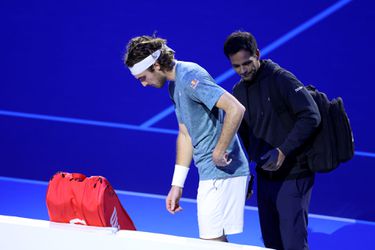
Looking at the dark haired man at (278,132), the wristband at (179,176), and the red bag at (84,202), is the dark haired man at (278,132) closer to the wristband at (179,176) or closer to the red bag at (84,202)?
the wristband at (179,176)

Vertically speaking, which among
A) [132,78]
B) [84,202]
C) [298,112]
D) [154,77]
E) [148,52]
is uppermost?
[132,78]

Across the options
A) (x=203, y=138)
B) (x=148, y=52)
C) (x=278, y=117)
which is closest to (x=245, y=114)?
(x=278, y=117)

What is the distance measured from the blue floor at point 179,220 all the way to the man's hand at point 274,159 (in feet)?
4.64

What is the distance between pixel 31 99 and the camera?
18.9 feet

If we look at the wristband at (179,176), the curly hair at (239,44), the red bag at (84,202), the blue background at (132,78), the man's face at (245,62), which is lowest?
the red bag at (84,202)

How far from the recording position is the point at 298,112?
131 inches

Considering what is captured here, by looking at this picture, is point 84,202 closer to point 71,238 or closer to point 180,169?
point 71,238

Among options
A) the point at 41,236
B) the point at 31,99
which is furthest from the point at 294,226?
the point at 31,99

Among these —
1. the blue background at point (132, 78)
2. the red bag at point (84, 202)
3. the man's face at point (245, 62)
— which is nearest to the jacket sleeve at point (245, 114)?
the man's face at point (245, 62)

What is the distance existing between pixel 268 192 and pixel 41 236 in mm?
1281

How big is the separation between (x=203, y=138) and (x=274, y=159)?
1.21 feet

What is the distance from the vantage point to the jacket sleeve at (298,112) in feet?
10.8

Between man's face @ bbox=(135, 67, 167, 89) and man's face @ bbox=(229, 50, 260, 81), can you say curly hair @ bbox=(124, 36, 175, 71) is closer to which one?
man's face @ bbox=(135, 67, 167, 89)

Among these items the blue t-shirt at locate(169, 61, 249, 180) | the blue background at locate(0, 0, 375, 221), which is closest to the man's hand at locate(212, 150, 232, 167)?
the blue t-shirt at locate(169, 61, 249, 180)
